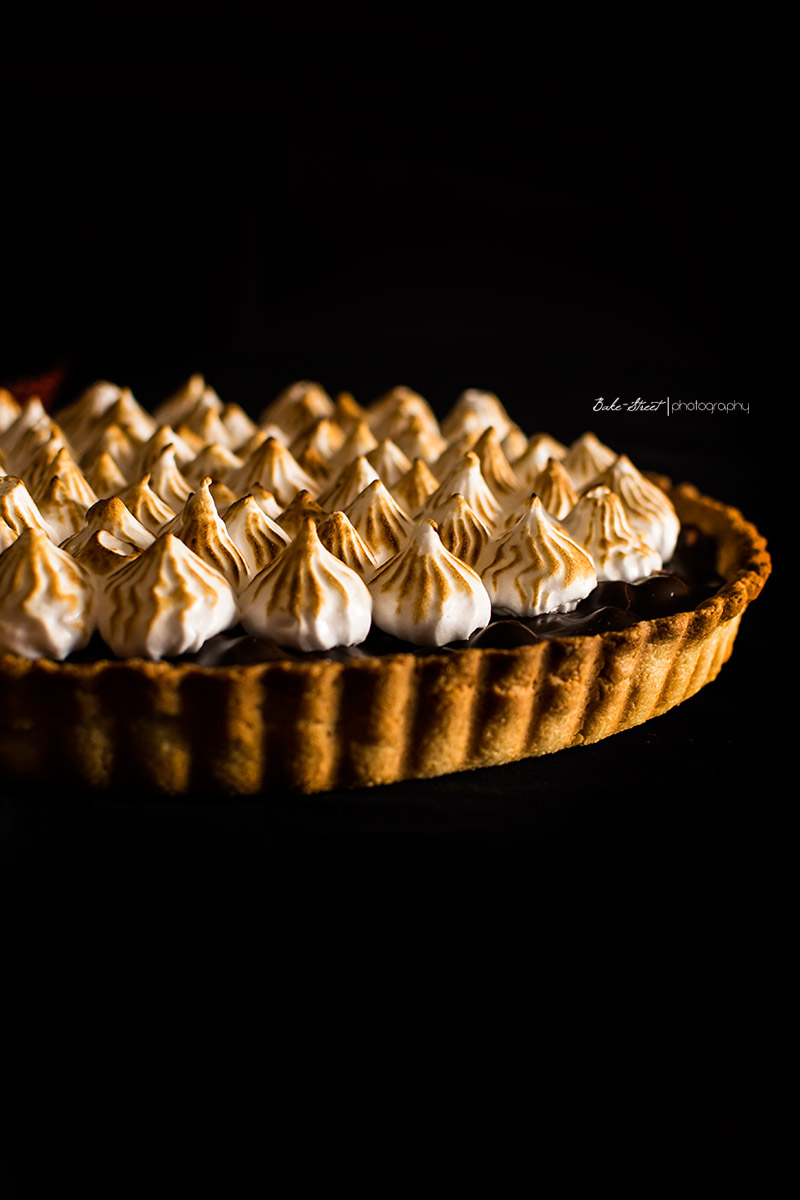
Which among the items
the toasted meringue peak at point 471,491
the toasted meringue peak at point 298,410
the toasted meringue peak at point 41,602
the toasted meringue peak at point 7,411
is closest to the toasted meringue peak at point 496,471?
the toasted meringue peak at point 471,491

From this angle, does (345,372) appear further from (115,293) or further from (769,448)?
(769,448)

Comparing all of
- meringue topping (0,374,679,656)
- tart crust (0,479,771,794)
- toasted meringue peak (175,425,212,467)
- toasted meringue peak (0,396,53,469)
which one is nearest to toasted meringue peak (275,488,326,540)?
meringue topping (0,374,679,656)

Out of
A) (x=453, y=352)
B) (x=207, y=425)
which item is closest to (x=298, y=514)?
(x=207, y=425)

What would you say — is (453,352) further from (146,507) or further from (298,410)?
(146,507)

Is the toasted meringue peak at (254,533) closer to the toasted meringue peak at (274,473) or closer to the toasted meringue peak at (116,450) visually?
the toasted meringue peak at (274,473)

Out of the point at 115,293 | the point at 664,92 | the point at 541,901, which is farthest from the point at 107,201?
the point at 541,901
